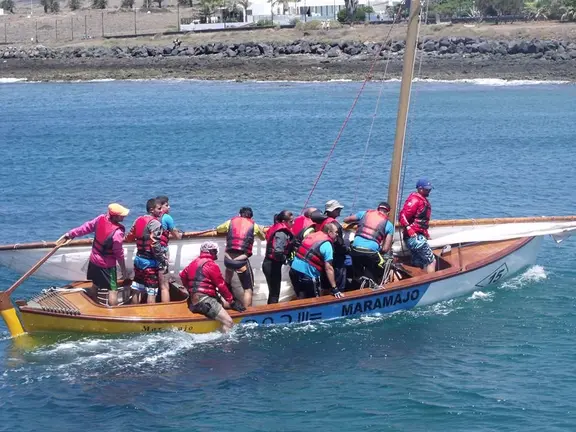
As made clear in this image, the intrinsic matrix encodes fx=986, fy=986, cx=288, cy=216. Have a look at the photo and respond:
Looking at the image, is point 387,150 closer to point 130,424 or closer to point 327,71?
point 130,424

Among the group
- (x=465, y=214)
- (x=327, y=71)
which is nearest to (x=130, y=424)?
(x=465, y=214)

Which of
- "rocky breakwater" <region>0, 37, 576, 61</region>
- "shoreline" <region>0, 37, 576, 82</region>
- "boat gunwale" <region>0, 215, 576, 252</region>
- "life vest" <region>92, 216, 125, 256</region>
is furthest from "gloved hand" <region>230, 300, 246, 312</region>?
"rocky breakwater" <region>0, 37, 576, 61</region>

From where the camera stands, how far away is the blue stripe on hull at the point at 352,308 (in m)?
16.0

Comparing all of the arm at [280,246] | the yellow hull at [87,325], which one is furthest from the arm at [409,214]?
the yellow hull at [87,325]

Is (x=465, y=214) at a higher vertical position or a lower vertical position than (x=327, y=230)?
lower

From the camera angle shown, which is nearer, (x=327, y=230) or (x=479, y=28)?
(x=327, y=230)

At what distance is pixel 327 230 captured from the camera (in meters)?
16.1

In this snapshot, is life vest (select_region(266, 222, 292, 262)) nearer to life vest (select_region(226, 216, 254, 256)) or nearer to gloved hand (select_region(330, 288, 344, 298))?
life vest (select_region(226, 216, 254, 256))

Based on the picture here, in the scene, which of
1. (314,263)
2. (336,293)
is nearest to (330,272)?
(314,263)

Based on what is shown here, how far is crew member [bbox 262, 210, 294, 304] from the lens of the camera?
16219 mm

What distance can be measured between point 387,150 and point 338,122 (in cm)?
970

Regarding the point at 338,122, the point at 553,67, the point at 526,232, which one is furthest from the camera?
the point at 553,67

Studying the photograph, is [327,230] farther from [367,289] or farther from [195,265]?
[195,265]

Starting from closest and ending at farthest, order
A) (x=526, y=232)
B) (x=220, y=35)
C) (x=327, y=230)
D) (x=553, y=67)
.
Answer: (x=327, y=230) < (x=526, y=232) < (x=553, y=67) < (x=220, y=35)
